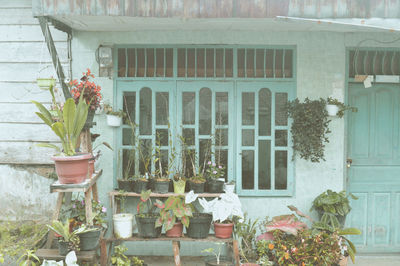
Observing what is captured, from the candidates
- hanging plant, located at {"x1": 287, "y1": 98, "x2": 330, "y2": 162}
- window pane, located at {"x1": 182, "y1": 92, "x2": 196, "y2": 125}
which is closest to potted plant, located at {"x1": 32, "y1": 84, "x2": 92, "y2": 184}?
window pane, located at {"x1": 182, "y1": 92, "x2": 196, "y2": 125}

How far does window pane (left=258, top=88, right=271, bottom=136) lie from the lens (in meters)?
5.41

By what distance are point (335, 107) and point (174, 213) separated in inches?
95.6

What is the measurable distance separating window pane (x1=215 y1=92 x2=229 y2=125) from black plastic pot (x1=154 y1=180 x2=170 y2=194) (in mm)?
1061

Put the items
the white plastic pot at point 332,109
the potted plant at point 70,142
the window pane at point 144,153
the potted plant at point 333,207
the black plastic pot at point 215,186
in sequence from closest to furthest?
the potted plant at point 70,142
the potted plant at point 333,207
the black plastic pot at point 215,186
the white plastic pot at point 332,109
the window pane at point 144,153

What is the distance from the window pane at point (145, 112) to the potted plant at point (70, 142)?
4.20 feet

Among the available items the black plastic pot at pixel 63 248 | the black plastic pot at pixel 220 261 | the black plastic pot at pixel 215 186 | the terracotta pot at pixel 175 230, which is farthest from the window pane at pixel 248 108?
the black plastic pot at pixel 63 248

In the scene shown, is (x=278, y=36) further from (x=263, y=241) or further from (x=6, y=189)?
(x=6, y=189)

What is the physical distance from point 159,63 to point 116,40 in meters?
0.63

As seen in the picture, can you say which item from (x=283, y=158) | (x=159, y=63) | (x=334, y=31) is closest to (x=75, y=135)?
(x=159, y=63)

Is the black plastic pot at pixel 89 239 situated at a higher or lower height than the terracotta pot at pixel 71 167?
lower

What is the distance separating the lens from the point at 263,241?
473cm

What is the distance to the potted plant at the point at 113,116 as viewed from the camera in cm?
525

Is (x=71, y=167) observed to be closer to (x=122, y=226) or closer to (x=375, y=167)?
(x=122, y=226)

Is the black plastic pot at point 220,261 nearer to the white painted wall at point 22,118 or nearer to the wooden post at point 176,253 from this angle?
the wooden post at point 176,253
